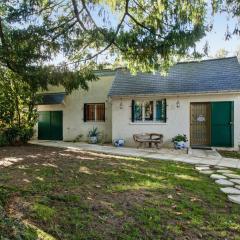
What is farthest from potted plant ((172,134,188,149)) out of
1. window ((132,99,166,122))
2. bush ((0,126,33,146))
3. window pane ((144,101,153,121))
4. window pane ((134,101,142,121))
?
bush ((0,126,33,146))

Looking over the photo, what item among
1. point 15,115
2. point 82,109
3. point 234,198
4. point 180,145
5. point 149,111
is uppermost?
point 82,109

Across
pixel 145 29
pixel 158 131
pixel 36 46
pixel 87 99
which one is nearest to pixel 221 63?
pixel 158 131

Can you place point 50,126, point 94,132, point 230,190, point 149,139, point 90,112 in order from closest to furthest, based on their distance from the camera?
1. point 230,190
2. point 149,139
3. point 94,132
4. point 90,112
5. point 50,126

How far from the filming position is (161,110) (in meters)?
16.2

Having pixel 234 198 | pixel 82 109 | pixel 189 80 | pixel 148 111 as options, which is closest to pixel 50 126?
pixel 82 109

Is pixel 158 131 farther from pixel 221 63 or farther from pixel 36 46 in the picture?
pixel 36 46

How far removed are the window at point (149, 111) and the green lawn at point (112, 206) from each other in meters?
7.92

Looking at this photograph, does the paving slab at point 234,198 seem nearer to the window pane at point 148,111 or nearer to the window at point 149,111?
the window at point 149,111

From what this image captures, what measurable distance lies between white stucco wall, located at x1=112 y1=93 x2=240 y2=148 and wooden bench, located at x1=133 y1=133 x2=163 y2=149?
41 centimetres

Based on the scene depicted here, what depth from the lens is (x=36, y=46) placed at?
6.89m

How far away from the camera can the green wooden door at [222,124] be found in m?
14.7

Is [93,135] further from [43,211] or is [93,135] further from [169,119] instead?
[43,211]

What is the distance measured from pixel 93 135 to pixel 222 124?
7.62 metres

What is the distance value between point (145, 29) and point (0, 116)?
1271cm
